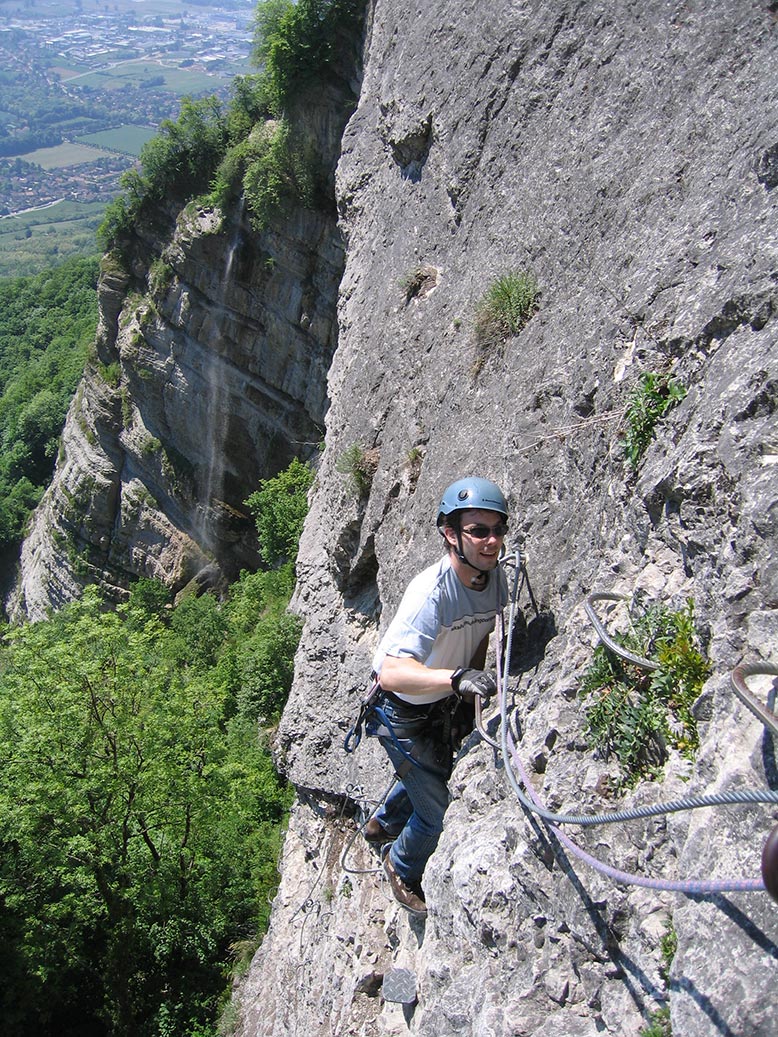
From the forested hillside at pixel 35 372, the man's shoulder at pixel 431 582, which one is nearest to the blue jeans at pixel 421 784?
the man's shoulder at pixel 431 582

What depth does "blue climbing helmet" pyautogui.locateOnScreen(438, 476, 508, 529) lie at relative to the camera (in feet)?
16.3

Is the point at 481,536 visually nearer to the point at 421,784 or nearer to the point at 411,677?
the point at 411,677

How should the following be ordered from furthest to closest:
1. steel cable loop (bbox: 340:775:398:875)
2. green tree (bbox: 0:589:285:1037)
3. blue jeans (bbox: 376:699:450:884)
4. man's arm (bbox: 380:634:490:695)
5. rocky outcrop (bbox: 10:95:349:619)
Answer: rocky outcrop (bbox: 10:95:349:619) → green tree (bbox: 0:589:285:1037) → steel cable loop (bbox: 340:775:398:875) → blue jeans (bbox: 376:699:450:884) → man's arm (bbox: 380:634:490:695)

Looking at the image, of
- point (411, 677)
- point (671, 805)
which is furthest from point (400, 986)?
point (671, 805)

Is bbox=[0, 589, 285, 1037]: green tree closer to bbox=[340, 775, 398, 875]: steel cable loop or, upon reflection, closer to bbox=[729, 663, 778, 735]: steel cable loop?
bbox=[340, 775, 398, 875]: steel cable loop

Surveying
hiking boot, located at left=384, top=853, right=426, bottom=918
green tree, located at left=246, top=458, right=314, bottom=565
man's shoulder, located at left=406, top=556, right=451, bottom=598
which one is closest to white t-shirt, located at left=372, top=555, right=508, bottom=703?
man's shoulder, located at left=406, top=556, right=451, bottom=598

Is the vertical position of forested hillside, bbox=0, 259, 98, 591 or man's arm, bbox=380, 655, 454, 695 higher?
man's arm, bbox=380, 655, 454, 695

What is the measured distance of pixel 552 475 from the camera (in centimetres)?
589

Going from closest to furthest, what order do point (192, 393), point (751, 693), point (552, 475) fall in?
point (751, 693) → point (552, 475) → point (192, 393)

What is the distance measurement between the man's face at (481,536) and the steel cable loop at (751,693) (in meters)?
2.04

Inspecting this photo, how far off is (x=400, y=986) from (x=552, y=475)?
383cm

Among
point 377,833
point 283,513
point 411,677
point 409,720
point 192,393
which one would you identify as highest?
point 411,677

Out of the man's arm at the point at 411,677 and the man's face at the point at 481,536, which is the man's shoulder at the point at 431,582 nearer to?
the man's face at the point at 481,536

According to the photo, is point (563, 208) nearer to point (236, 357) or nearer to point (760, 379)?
point (760, 379)
